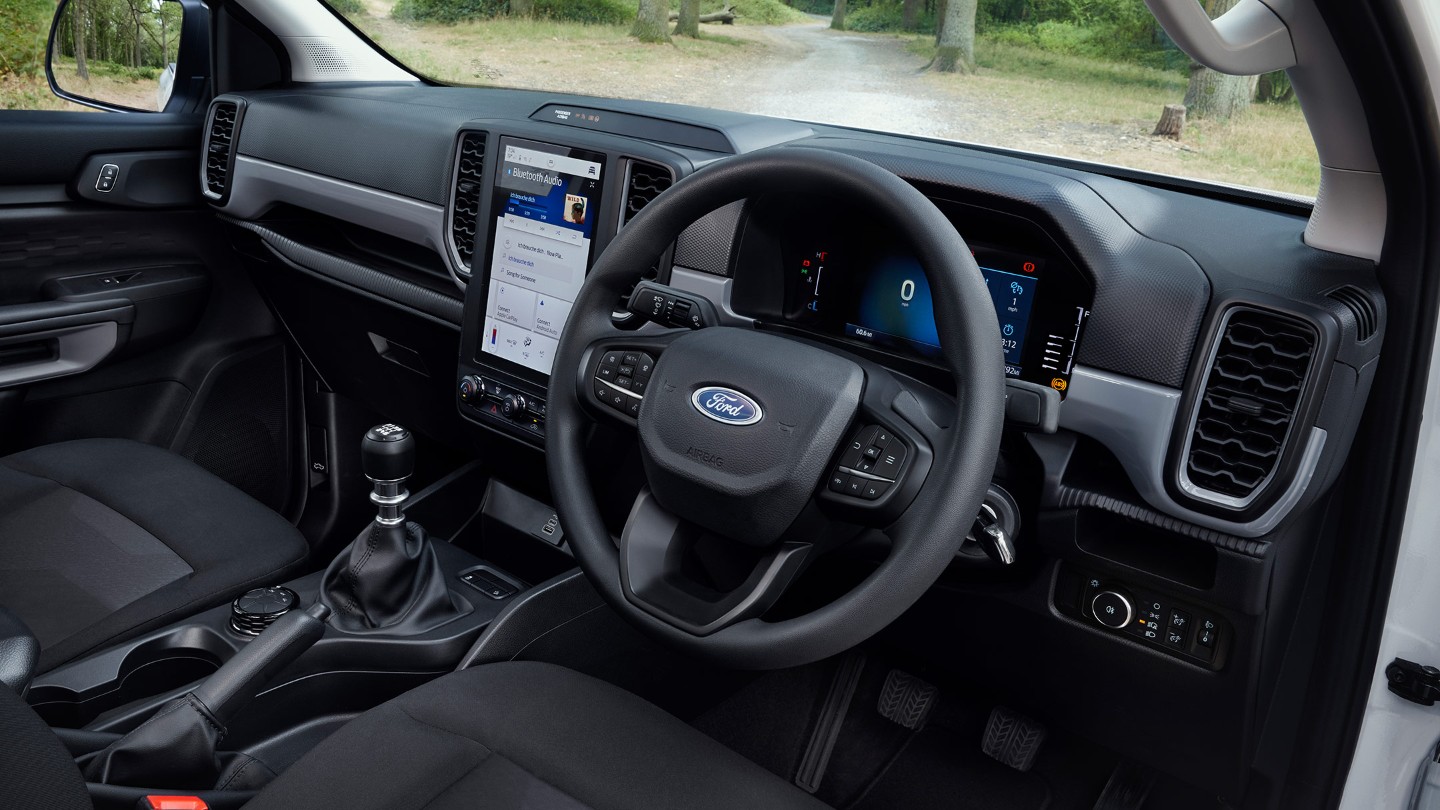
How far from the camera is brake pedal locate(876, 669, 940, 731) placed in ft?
6.32

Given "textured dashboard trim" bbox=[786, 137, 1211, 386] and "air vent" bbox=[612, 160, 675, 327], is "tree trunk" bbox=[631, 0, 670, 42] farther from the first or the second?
"textured dashboard trim" bbox=[786, 137, 1211, 386]

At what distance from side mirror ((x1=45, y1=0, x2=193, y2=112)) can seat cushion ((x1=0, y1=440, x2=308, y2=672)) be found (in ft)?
3.32

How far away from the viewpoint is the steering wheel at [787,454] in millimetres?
1018

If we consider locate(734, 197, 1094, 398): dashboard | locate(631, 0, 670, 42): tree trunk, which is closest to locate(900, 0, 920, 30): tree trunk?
locate(631, 0, 670, 42): tree trunk

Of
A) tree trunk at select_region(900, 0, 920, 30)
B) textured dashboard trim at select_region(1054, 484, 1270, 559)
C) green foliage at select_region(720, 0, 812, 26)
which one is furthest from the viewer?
green foliage at select_region(720, 0, 812, 26)

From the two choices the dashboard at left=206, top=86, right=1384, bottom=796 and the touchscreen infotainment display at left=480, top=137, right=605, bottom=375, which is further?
the touchscreen infotainment display at left=480, top=137, right=605, bottom=375

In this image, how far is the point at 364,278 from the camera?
225 cm

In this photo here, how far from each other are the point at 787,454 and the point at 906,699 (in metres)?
1.01

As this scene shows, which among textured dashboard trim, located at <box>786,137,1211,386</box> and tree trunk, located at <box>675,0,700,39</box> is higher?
tree trunk, located at <box>675,0,700,39</box>

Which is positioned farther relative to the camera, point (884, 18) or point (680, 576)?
point (884, 18)

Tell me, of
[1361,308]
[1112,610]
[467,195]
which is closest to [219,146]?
[467,195]

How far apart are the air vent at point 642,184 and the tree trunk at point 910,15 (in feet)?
4.57

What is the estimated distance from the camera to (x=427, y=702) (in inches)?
50.8

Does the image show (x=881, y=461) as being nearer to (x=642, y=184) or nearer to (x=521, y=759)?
(x=521, y=759)
